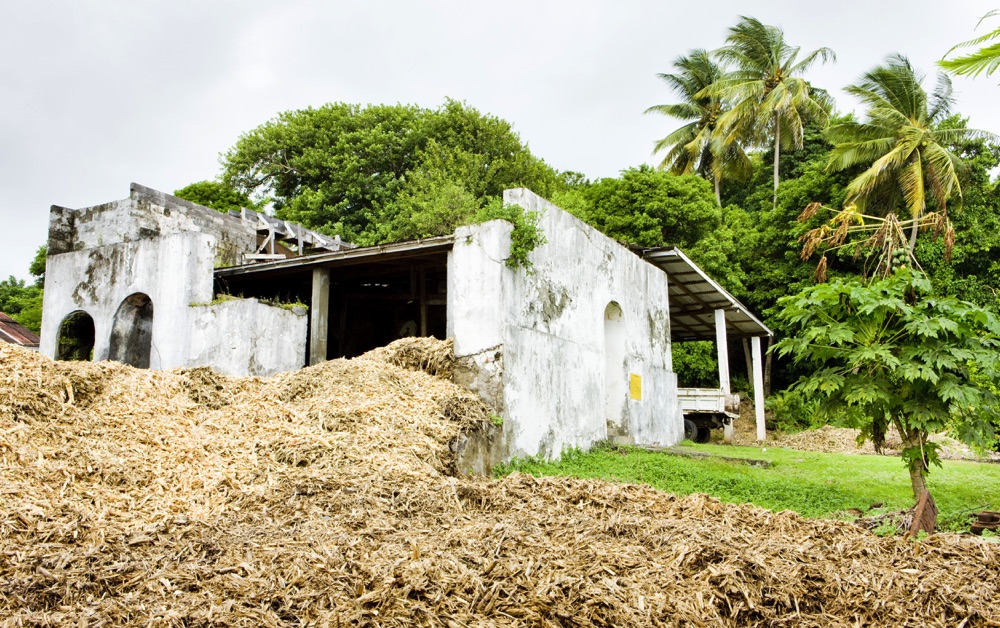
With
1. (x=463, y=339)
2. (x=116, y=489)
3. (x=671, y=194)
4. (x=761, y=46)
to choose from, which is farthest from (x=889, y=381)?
(x=761, y=46)

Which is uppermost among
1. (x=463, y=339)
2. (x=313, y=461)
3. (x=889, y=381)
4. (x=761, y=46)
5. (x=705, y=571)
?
(x=761, y=46)

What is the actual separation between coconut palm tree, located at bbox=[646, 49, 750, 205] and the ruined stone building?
15393mm

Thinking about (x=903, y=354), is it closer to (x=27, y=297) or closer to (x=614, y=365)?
(x=614, y=365)

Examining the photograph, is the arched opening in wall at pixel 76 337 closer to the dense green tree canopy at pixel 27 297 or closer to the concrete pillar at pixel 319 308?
the concrete pillar at pixel 319 308

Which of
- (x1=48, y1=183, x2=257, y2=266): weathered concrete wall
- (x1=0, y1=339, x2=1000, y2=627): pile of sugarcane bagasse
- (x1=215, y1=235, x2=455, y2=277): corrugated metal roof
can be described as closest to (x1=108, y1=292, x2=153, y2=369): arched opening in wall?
(x1=215, y1=235, x2=455, y2=277): corrugated metal roof

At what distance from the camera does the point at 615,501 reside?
6.32m

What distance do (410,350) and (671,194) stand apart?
1754cm

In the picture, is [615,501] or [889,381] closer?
[615,501]

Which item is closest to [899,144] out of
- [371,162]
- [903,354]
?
[903,354]

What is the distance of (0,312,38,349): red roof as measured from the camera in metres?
16.5

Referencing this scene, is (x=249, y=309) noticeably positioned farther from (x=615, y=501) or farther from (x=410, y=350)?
(x=615, y=501)

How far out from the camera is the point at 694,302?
714 inches

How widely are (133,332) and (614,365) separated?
832 centimetres

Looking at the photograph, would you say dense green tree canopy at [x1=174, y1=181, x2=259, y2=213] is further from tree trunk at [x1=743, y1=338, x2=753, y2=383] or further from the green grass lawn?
the green grass lawn
